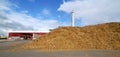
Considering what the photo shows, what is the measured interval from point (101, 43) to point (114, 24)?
9.55 meters

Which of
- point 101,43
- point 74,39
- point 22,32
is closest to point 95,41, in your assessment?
point 101,43

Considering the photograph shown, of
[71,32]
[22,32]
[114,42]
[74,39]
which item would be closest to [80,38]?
[74,39]

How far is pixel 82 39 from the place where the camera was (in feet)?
92.0

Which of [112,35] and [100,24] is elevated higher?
[100,24]

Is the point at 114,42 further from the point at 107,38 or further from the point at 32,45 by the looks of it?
the point at 32,45

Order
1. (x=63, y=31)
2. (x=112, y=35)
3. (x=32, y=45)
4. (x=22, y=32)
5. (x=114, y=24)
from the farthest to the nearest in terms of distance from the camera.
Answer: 1. (x=22, y=32)
2. (x=114, y=24)
3. (x=63, y=31)
4. (x=112, y=35)
5. (x=32, y=45)

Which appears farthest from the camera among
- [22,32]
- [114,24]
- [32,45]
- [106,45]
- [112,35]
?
[22,32]

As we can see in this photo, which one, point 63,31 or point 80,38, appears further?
point 63,31

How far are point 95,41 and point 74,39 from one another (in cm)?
326

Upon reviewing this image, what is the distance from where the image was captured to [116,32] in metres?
30.4

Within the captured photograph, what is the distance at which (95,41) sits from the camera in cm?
2731

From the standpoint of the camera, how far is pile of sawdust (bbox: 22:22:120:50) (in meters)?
25.3

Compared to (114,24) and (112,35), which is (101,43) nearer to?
(112,35)

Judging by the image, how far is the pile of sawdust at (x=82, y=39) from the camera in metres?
25.3
